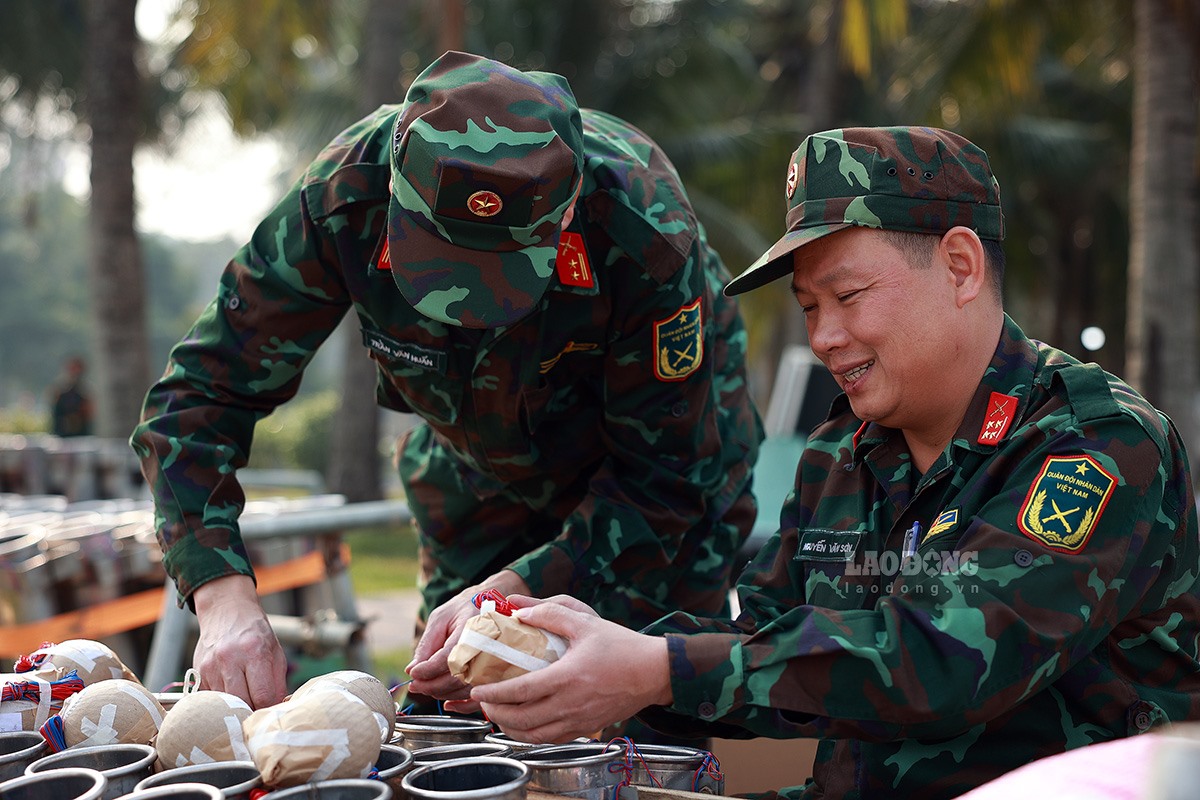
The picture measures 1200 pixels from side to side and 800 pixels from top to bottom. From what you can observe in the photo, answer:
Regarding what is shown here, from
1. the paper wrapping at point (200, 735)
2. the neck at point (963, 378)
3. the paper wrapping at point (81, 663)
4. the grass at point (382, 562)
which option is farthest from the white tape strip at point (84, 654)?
the grass at point (382, 562)

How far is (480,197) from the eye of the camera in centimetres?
214

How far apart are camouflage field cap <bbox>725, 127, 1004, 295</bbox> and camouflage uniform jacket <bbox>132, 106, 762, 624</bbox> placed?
2.08 feet

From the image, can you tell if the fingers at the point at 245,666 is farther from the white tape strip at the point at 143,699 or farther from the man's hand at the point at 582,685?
the man's hand at the point at 582,685

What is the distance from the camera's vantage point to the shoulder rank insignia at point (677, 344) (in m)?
2.61

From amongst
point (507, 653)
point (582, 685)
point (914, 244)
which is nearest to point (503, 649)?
point (507, 653)

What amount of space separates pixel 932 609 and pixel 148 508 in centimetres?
514

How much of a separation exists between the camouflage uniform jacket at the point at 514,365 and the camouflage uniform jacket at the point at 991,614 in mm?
626

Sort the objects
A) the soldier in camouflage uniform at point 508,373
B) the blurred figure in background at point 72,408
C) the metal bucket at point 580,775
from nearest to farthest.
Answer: the metal bucket at point 580,775, the soldier in camouflage uniform at point 508,373, the blurred figure in background at point 72,408

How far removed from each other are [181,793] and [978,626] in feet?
3.49

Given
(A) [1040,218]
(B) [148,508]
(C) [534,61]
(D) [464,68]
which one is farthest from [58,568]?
(A) [1040,218]

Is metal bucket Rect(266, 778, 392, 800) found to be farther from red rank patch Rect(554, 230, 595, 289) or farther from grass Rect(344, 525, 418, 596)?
grass Rect(344, 525, 418, 596)

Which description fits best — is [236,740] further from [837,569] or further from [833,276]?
[833,276]

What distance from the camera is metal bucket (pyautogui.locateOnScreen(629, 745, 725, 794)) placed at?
1.92m

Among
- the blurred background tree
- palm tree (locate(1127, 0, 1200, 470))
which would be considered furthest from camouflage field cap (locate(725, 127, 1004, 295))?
palm tree (locate(1127, 0, 1200, 470))
